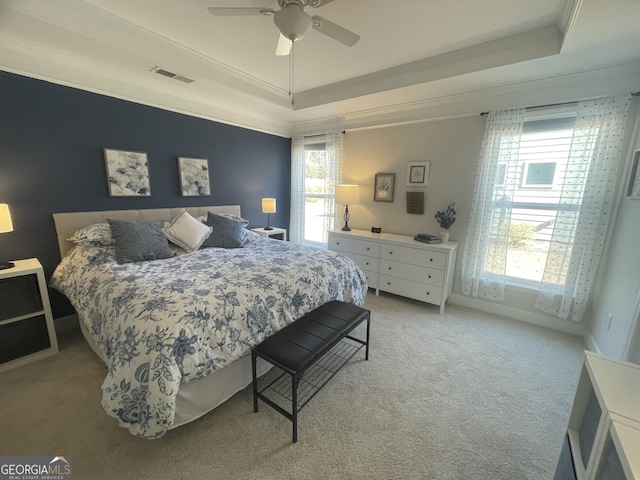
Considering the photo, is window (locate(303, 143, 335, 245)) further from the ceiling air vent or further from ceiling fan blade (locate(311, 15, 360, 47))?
ceiling fan blade (locate(311, 15, 360, 47))

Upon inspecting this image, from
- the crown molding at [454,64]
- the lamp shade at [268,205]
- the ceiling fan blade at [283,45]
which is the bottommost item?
the lamp shade at [268,205]

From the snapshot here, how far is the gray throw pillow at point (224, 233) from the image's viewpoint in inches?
117

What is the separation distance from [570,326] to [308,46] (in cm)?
383

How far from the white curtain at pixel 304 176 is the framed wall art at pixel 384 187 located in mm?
661

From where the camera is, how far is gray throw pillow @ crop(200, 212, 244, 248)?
2.98 m

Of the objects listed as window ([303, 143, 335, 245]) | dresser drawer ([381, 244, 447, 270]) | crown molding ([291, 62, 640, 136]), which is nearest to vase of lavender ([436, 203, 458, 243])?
dresser drawer ([381, 244, 447, 270])

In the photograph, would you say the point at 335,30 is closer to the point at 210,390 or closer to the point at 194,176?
the point at 210,390

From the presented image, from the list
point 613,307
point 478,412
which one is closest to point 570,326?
point 613,307

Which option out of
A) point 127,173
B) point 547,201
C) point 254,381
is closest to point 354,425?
point 254,381

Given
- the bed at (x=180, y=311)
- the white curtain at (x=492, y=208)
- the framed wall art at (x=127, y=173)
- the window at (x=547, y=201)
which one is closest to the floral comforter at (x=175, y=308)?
the bed at (x=180, y=311)

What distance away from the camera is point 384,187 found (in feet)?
12.4

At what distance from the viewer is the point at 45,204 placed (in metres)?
2.42

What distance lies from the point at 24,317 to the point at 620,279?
4.88m

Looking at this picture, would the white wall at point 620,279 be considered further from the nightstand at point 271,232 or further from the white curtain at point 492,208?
the nightstand at point 271,232
